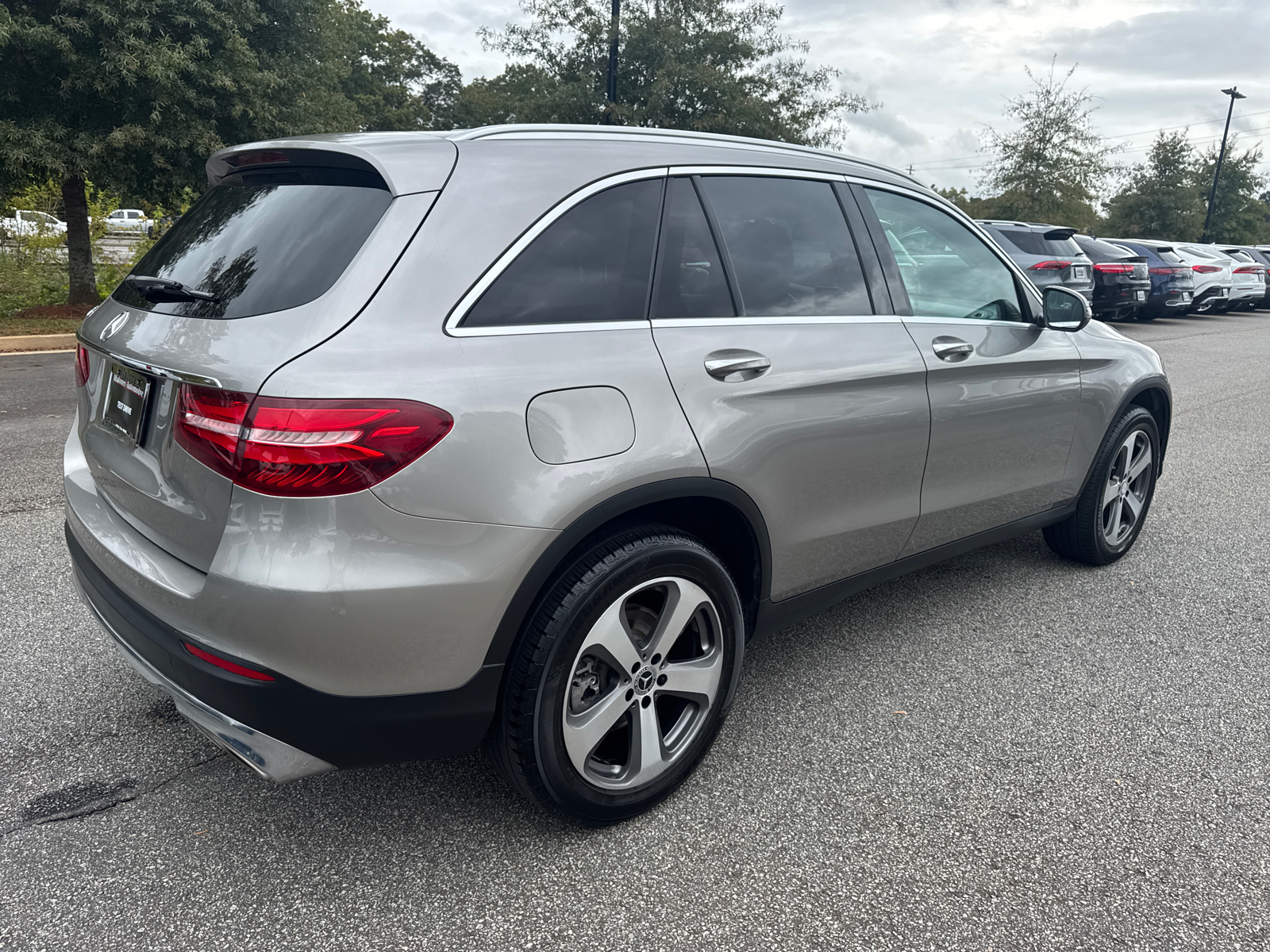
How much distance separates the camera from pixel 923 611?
388 centimetres

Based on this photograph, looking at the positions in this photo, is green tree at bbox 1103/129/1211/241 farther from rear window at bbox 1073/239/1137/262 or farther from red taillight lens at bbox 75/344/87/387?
red taillight lens at bbox 75/344/87/387

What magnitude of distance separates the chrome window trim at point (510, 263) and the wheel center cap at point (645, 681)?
0.87 m

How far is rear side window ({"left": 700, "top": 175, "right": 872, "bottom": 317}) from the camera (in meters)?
2.70

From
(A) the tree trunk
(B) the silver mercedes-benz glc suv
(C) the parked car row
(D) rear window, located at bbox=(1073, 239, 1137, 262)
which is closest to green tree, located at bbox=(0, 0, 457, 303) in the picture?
(A) the tree trunk

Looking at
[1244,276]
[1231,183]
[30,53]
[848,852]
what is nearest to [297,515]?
[848,852]

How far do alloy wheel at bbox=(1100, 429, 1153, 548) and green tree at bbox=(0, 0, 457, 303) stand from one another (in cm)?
1113

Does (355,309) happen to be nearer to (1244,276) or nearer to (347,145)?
(347,145)

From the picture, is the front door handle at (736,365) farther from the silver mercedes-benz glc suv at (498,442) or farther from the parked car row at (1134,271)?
the parked car row at (1134,271)

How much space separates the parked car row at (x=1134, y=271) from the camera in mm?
13719

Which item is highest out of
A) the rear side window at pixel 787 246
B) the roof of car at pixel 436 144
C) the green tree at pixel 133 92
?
the green tree at pixel 133 92

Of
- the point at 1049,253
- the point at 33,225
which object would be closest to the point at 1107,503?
A: the point at 1049,253

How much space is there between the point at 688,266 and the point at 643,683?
1115 mm

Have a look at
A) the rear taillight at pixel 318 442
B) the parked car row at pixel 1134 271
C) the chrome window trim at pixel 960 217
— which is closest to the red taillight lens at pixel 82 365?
the rear taillight at pixel 318 442

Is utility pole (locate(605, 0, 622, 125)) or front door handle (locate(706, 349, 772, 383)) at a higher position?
utility pole (locate(605, 0, 622, 125))
